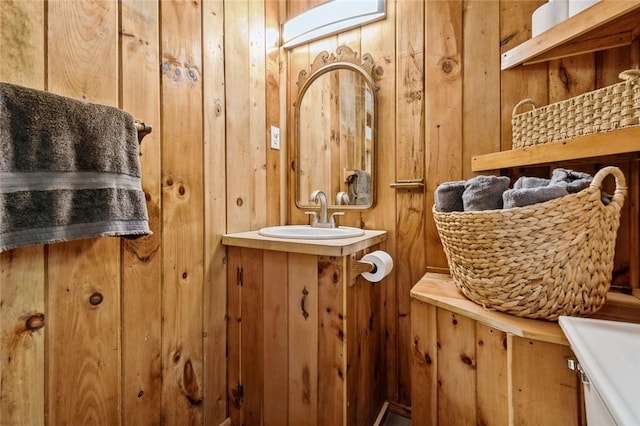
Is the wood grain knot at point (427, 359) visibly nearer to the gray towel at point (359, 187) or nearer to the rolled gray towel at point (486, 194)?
the rolled gray towel at point (486, 194)

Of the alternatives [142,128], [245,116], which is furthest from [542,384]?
[245,116]

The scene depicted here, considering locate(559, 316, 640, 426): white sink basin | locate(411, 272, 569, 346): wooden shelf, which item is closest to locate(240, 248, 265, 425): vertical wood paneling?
locate(411, 272, 569, 346): wooden shelf

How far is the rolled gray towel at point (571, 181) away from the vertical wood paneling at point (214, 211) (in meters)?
1.15

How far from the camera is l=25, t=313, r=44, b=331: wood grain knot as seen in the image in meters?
0.74

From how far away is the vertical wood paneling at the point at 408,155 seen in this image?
1307 mm

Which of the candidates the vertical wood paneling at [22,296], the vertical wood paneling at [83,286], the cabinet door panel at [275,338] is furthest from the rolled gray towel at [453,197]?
the vertical wood paneling at [22,296]

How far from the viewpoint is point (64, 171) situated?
717 millimetres

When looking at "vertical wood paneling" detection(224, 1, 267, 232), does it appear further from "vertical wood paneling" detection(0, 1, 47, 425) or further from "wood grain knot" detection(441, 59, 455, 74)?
"wood grain knot" detection(441, 59, 455, 74)

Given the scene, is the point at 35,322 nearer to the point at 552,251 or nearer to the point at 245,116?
the point at 245,116

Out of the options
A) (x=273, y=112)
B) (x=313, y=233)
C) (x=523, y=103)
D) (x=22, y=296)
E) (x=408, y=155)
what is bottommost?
(x=22, y=296)

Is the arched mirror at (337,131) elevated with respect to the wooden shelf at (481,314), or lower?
elevated

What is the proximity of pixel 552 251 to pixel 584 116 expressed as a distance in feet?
1.54

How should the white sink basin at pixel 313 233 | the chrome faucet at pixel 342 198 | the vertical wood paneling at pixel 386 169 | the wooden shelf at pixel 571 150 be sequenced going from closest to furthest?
the wooden shelf at pixel 571 150 → the white sink basin at pixel 313 233 → the vertical wood paneling at pixel 386 169 → the chrome faucet at pixel 342 198

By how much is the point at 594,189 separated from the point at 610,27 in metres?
0.60
